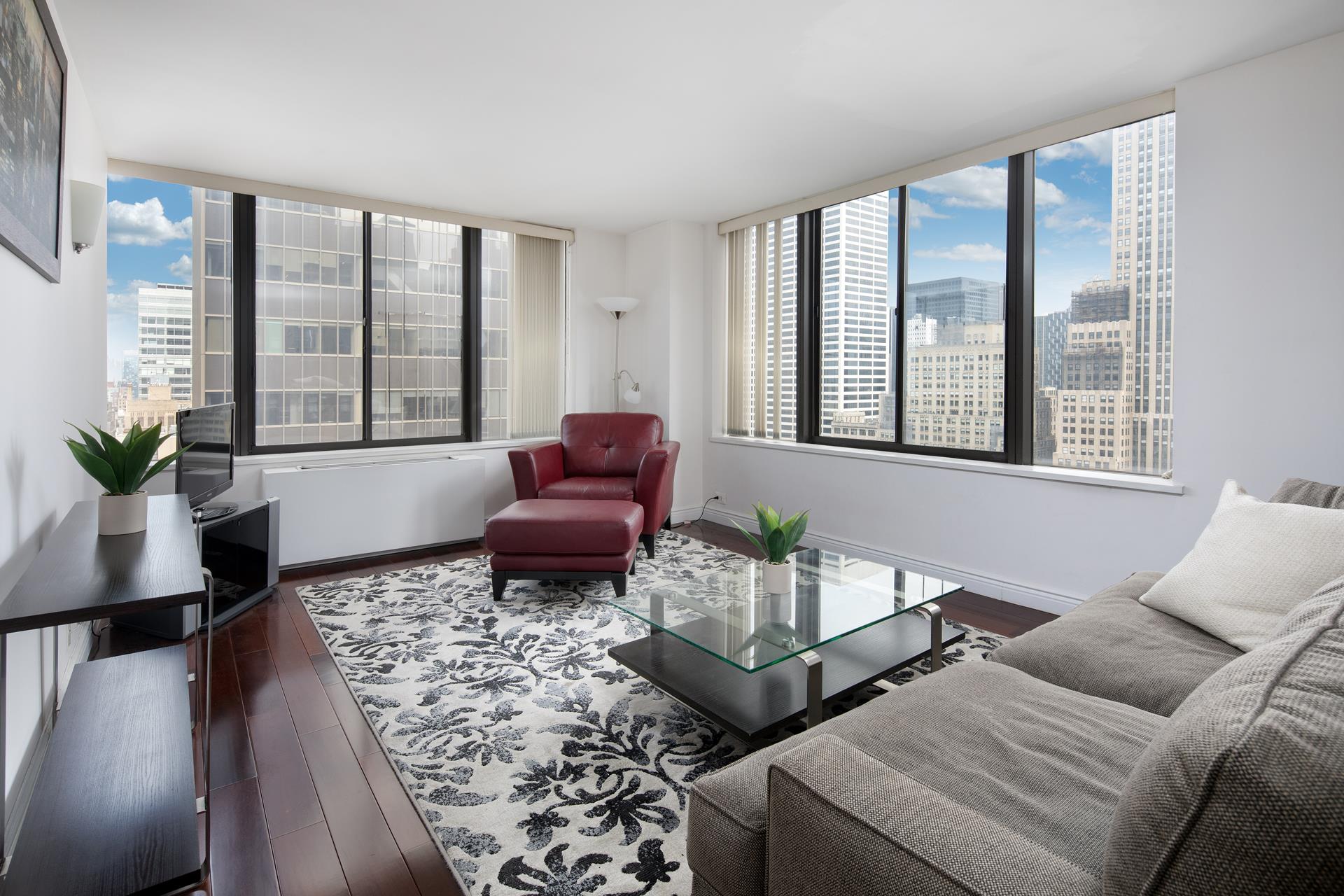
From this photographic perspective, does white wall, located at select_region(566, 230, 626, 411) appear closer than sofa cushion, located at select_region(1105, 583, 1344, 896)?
No

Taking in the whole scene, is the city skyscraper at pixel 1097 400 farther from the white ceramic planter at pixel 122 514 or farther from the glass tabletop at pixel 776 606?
the white ceramic planter at pixel 122 514

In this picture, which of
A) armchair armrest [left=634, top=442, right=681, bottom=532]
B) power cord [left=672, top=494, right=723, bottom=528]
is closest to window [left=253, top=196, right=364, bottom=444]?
armchair armrest [left=634, top=442, right=681, bottom=532]

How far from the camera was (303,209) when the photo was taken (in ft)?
14.8

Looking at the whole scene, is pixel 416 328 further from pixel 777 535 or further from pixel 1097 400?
pixel 1097 400

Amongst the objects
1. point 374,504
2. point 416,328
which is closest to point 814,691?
point 374,504

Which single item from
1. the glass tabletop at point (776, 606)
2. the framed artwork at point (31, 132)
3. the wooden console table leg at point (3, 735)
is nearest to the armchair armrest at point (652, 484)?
the glass tabletop at point (776, 606)

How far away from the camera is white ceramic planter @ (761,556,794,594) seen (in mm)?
2447

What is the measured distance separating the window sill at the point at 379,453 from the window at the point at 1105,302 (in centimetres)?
363

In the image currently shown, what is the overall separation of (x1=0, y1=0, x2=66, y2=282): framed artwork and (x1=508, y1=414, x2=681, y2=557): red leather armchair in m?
2.51

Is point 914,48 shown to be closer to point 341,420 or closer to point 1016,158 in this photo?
point 1016,158

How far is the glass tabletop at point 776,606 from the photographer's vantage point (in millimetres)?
2045

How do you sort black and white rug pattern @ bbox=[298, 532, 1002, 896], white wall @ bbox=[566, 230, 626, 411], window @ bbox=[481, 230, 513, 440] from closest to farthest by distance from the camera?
black and white rug pattern @ bbox=[298, 532, 1002, 896], window @ bbox=[481, 230, 513, 440], white wall @ bbox=[566, 230, 626, 411]

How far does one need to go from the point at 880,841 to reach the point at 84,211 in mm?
3370

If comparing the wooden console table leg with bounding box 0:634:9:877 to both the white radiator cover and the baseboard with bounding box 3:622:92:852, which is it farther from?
the white radiator cover
